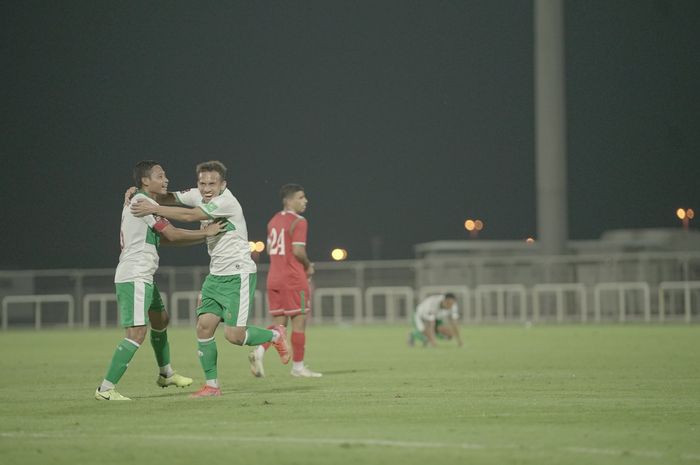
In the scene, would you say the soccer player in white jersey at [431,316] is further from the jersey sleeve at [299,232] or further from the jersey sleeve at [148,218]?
the jersey sleeve at [148,218]

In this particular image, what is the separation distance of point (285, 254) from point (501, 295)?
2116cm

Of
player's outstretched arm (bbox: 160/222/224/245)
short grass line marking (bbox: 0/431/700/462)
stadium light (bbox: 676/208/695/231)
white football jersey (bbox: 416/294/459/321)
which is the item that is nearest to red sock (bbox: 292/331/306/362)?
player's outstretched arm (bbox: 160/222/224/245)

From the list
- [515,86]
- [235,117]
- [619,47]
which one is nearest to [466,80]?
[515,86]

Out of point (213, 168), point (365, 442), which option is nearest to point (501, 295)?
point (213, 168)

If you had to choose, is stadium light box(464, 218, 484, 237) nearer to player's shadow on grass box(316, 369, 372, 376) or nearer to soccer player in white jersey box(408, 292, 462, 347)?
soccer player in white jersey box(408, 292, 462, 347)

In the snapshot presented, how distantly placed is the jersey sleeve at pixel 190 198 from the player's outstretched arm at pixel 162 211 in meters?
0.54

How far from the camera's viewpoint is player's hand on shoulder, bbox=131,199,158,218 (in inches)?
447

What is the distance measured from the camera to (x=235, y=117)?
207ft

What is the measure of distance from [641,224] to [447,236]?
11470 mm

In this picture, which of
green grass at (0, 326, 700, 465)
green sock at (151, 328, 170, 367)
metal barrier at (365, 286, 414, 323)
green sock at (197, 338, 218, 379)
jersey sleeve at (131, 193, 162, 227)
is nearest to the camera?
green grass at (0, 326, 700, 465)

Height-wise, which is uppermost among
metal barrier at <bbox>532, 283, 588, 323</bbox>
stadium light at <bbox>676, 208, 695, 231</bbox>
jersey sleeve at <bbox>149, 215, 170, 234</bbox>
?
stadium light at <bbox>676, 208, 695, 231</bbox>

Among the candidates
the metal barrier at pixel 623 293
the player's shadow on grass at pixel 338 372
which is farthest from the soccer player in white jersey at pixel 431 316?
the metal barrier at pixel 623 293

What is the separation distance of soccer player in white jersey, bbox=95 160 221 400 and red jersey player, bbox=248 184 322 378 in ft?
10.2

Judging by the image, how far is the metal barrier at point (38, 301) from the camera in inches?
1483
